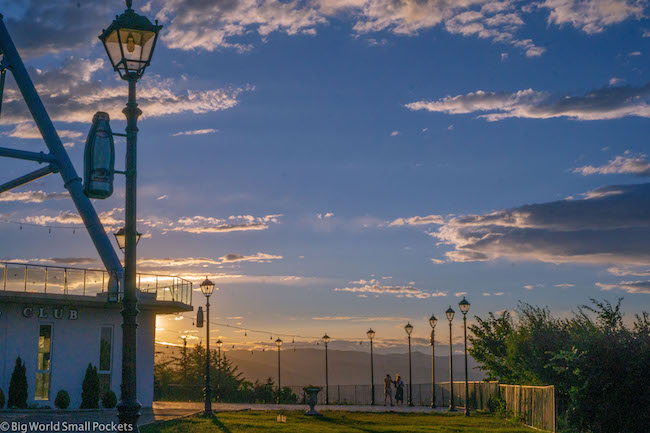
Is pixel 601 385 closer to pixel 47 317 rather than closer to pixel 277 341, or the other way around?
pixel 47 317

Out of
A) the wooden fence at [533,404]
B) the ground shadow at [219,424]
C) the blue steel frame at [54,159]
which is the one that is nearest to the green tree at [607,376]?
the wooden fence at [533,404]

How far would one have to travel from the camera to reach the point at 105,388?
35281 mm

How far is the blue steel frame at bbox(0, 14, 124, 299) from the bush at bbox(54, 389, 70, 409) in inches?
318

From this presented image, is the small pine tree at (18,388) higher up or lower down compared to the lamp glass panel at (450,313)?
lower down

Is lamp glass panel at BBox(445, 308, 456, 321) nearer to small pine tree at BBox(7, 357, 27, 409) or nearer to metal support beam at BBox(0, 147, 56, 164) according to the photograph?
small pine tree at BBox(7, 357, 27, 409)

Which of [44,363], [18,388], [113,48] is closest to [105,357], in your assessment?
[44,363]

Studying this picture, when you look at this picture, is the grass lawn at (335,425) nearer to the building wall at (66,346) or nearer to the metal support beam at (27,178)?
the building wall at (66,346)

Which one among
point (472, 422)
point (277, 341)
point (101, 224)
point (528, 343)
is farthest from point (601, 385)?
point (277, 341)

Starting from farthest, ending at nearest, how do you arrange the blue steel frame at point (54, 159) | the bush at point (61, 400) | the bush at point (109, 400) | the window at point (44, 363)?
the blue steel frame at point (54, 159) < the bush at point (109, 400) < the window at point (44, 363) < the bush at point (61, 400)

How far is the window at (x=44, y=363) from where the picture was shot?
3350cm

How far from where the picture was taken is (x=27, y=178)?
127 ft

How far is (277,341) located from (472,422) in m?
33.7

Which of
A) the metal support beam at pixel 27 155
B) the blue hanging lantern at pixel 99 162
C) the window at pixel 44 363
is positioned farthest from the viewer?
the metal support beam at pixel 27 155

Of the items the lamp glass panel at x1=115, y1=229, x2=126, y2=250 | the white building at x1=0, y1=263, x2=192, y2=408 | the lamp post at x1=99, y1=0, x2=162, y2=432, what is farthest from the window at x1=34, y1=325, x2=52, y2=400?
the lamp post at x1=99, y1=0, x2=162, y2=432
